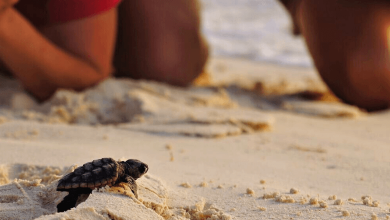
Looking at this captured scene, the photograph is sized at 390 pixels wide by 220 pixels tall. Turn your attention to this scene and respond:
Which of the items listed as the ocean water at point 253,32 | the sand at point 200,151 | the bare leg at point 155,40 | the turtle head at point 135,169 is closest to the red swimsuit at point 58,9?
the sand at point 200,151

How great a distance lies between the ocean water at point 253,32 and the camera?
5.62 metres

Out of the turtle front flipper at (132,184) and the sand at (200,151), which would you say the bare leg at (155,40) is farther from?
the turtle front flipper at (132,184)

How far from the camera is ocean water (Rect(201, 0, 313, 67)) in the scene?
221 inches

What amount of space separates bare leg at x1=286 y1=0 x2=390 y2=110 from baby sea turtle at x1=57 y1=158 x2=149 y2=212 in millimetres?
1834

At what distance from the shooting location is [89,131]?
6.06 feet

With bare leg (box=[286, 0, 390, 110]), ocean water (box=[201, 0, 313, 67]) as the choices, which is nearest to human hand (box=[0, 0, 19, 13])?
bare leg (box=[286, 0, 390, 110])

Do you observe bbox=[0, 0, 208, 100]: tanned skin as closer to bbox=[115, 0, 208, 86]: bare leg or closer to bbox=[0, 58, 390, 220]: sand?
bbox=[115, 0, 208, 86]: bare leg

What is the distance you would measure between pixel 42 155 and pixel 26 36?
930 mm

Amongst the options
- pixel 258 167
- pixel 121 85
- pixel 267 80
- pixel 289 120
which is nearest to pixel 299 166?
pixel 258 167

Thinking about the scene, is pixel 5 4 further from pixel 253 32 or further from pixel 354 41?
pixel 253 32

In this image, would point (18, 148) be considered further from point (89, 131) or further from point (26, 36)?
point (26, 36)

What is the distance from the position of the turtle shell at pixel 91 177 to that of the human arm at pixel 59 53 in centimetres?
138

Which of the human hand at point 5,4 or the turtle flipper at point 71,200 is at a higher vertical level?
the human hand at point 5,4

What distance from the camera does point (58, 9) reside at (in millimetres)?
2203
